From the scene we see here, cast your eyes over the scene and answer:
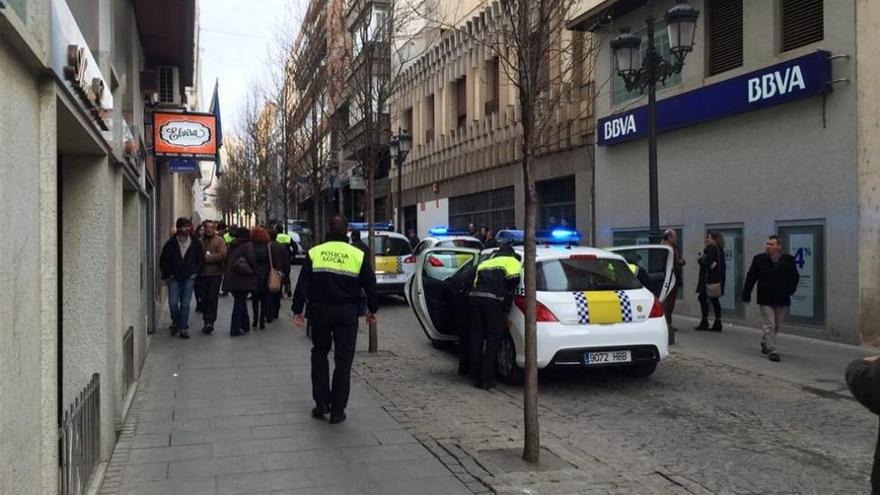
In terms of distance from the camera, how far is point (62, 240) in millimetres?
5281

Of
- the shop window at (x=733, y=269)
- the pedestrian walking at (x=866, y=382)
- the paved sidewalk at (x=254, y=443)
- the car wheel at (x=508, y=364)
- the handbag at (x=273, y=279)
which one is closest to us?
the pedestrian walking at (x=866, y=382)

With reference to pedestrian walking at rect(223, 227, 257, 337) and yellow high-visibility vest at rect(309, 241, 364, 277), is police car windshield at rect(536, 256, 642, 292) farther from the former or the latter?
pedestrian walking at rect(223, 227, 257, 337)

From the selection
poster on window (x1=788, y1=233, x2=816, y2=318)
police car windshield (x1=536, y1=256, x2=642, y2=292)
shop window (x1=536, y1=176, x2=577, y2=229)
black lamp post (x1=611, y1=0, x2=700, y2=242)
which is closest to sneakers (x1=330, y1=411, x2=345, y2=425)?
police car windshield (x1=536, y1=256, x2=642, y2=292)

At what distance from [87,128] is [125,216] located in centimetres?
380

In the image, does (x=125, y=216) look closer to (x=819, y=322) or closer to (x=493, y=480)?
(x=493, y=480)

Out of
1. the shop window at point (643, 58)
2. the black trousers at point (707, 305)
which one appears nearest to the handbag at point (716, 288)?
the black trousers at point (707, 305)

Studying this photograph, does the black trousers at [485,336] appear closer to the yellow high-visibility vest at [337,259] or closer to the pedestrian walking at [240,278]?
the yellow high-visibility vest at [337,259]

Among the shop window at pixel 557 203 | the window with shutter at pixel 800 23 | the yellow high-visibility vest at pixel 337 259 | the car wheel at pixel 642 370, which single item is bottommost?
the car wheel at pixel 642 370

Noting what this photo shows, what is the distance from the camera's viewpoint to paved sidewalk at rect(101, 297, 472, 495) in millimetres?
4984

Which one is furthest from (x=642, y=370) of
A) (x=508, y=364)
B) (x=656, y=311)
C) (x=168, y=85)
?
(x=168, y=85)

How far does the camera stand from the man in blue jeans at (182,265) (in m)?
11.2

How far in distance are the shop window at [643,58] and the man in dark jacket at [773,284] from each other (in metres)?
6.38

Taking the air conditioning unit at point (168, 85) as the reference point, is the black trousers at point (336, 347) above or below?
below

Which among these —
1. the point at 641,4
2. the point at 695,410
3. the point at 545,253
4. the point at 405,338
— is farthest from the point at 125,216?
the point at 641,4
